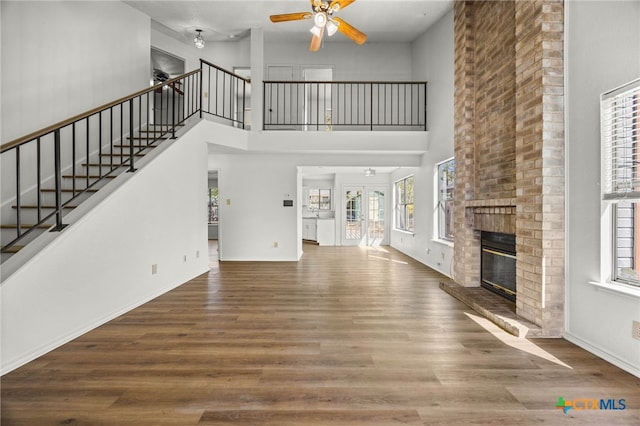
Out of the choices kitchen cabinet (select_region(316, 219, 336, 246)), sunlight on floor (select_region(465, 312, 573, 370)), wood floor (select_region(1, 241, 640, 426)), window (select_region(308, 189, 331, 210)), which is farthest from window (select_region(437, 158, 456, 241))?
window (select_region(308, 189, 331, 210))

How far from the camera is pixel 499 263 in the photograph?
395cm

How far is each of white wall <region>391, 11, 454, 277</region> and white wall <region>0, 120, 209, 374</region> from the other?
4.15 metres

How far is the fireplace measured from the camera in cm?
369

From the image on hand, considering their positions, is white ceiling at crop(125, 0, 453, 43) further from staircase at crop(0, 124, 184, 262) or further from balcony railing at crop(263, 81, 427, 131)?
staircase at crop(0, 124, 184, 262)

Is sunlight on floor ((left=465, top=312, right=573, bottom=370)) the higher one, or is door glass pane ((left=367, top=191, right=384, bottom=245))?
door glass pane ((left=367, top=191, right=384, bottom=245))

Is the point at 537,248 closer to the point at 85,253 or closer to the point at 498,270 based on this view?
the point at 498,270

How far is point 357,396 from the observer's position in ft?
6.30

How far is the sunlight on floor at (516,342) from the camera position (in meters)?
2.42

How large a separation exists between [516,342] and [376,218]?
291 inches

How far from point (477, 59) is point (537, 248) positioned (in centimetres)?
292

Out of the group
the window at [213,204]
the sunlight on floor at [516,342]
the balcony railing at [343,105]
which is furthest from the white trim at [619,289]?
the window at [213,204]

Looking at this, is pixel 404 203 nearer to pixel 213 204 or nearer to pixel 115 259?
pixel 115 259

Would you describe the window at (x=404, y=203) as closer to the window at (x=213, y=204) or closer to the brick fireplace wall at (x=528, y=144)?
the brick fireplace wall at (x=528, y=144)

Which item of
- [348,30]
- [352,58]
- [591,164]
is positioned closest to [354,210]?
[352,58]
